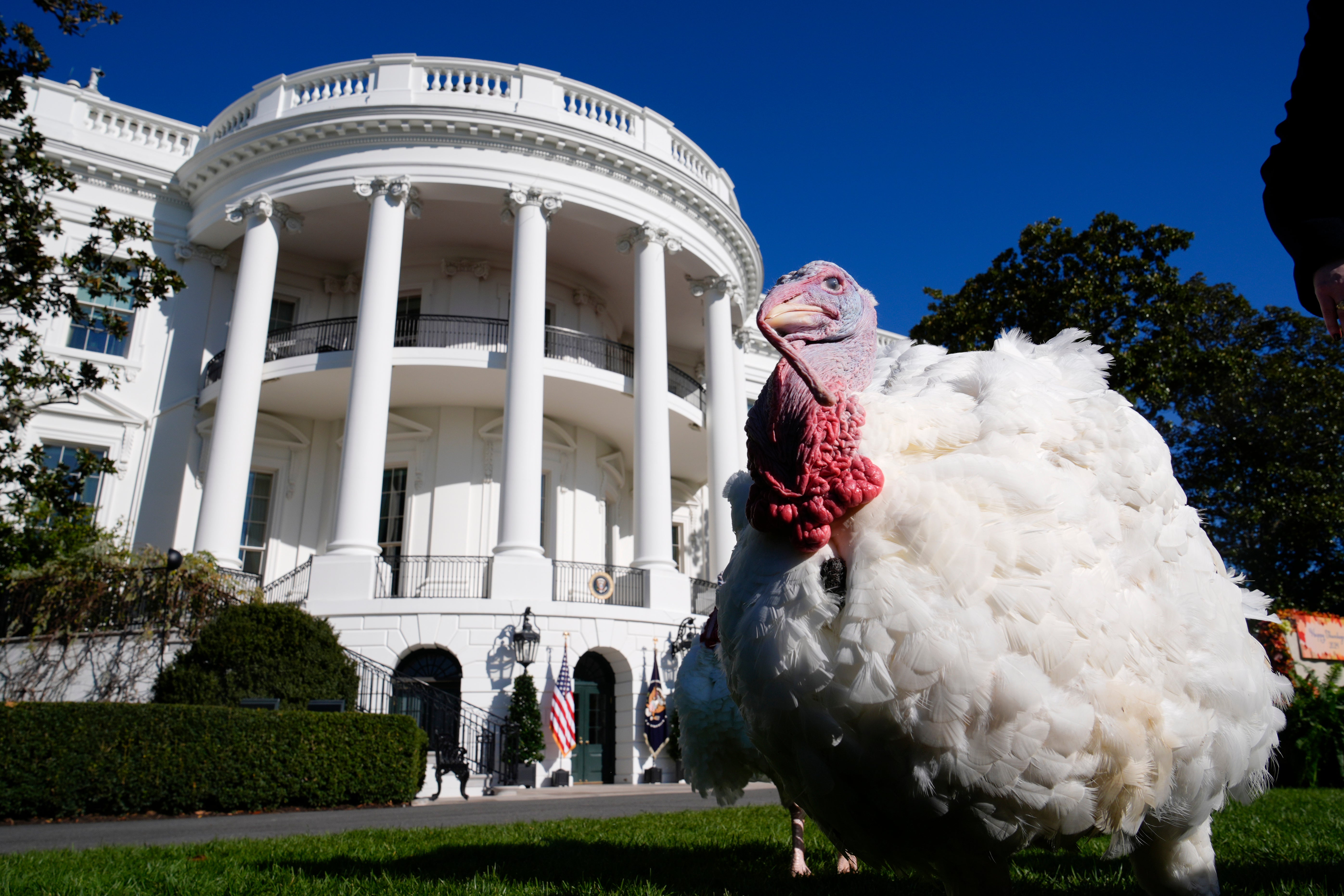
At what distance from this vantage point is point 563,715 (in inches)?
585

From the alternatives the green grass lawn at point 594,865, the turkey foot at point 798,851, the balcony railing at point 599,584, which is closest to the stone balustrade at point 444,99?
the balcony railing at point 599,584

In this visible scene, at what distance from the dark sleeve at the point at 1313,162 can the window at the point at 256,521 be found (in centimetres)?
2007

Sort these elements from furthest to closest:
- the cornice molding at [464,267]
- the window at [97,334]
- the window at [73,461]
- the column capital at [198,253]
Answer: the cornice molding at [464,267]
the column capital at [198,253]
the window at [97,334]
the window at [73,461]

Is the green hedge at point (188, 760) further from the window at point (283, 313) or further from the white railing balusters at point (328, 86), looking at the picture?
the white railing balusters at point (328, 86)

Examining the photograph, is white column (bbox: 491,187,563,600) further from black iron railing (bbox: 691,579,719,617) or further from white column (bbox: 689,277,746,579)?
white column (bbox: 689,277,746,579)

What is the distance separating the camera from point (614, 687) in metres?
17.0

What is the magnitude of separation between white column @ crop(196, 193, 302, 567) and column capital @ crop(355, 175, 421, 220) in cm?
209

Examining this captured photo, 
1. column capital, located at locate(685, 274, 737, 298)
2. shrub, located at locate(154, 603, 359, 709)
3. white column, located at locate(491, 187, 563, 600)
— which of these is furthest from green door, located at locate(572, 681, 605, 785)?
column capital, located at locate(685, 274, 737, 298)

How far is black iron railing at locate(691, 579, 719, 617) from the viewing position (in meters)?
19.9

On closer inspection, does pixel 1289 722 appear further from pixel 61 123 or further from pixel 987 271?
pixel 61 123

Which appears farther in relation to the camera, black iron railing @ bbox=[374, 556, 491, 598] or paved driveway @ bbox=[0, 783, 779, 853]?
black iron railing @ bbox=[374, 556, 491, 598]

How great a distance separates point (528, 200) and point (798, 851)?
17038mm

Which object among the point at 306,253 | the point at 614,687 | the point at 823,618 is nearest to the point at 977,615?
the point at 823,618

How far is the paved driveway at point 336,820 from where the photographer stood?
6.82 metres
